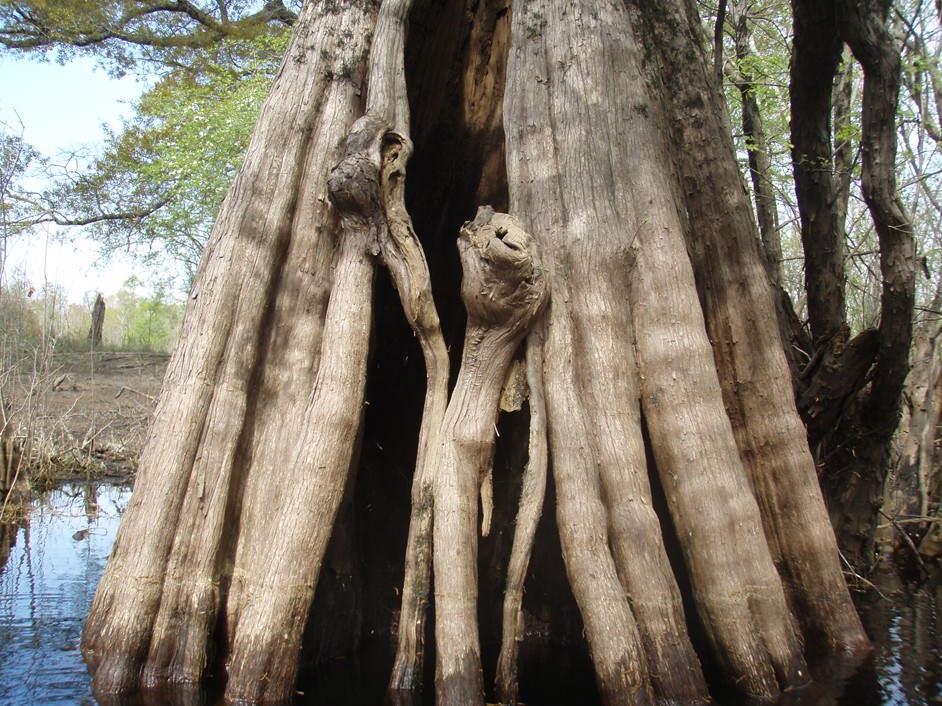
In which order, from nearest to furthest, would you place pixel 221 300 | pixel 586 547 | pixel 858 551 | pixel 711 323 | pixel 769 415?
pixel 586 547 < pixel 221 300 < pixel 769 415 < pixel 711 323 < pixel 858 551

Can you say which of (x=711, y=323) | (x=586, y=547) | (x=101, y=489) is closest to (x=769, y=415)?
(x=711, y=323)

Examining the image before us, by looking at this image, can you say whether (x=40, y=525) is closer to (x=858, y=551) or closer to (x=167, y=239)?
(x=858, y=551)

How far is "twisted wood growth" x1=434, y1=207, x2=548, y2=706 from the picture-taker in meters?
3.26

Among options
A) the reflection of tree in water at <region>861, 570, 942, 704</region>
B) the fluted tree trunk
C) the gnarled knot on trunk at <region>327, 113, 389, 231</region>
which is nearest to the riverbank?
the fluted tree trunk

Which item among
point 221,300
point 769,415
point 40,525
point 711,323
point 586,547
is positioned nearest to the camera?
point 586,547

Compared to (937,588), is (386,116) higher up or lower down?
higher up

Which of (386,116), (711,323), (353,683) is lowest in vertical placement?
(353,683)

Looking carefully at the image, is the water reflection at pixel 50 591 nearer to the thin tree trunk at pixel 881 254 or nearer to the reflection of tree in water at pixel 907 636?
the reflection of tree in water at pixel 907 636

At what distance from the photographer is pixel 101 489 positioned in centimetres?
1027

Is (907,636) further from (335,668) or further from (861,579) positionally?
(335,668)

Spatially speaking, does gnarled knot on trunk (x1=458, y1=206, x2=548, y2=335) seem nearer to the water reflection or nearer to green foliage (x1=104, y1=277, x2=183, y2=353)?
the water reflection

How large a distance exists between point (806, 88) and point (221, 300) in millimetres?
4718

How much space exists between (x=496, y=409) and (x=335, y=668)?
5.43 feet

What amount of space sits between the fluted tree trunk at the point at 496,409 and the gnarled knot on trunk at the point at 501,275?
14mm
